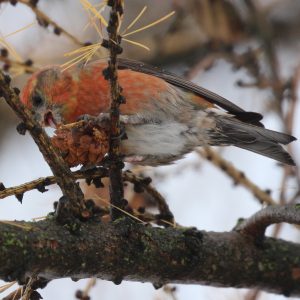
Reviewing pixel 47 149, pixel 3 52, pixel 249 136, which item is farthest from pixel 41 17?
pixel 249 136

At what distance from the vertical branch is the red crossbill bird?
66 centimetres

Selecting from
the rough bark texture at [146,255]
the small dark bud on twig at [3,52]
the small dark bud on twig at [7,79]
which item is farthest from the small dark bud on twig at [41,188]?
the small dark bud on twig at [3,52]

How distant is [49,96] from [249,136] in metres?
1.22

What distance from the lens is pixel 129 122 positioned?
151 inches

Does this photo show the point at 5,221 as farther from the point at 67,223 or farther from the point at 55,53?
the point at 55,53

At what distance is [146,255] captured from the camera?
303 centimetres

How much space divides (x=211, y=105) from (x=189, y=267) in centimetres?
141

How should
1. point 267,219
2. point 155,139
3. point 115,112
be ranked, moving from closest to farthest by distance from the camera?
point 115,112 → point 267,219 → point 155,139

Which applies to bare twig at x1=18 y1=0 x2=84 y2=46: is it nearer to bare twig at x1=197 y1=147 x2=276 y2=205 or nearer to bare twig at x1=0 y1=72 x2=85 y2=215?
bare twig at x1=0 y1=72 x2=85 y2=215

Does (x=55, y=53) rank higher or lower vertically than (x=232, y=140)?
higher

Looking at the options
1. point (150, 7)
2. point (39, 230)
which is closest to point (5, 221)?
point (39, 230)

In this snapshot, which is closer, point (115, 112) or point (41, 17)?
point (115, 112)

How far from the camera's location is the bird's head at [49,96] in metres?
3.81

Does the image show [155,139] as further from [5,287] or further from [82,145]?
[5,287]
